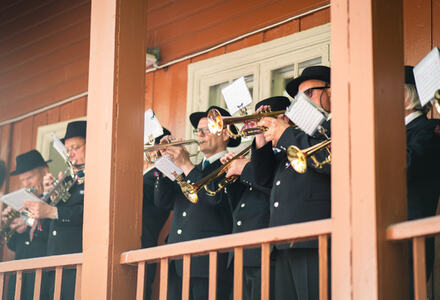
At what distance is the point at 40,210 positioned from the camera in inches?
251

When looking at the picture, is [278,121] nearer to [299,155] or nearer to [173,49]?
[299,155]

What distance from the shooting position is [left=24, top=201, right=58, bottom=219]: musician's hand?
638cm

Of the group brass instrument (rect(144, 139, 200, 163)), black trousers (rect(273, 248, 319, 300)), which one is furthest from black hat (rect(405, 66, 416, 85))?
brass instrument (rect(144, 139, 200, 163))

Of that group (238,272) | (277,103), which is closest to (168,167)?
(277,103)

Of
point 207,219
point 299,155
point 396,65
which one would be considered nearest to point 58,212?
point 207,219

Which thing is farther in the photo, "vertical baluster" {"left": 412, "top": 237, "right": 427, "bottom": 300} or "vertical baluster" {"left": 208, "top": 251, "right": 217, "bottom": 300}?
"vertical baluster" {"left": 208, "top": 251, "right": 217, "bottom": 300}

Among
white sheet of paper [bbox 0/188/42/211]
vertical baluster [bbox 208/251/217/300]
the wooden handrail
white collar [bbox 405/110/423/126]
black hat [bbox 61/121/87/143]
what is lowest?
vertical baluster [bbox 208/251/217/300]

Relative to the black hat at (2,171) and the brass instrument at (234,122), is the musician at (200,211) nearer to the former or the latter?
the brass instrument at (234,122)

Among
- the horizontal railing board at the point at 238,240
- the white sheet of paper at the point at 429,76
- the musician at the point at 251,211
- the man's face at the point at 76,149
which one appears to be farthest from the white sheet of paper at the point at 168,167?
the white sheet of paper at the point at 429,76

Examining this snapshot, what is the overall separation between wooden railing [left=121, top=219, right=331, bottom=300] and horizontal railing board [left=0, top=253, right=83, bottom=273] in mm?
408

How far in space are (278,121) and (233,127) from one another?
95 centimetres

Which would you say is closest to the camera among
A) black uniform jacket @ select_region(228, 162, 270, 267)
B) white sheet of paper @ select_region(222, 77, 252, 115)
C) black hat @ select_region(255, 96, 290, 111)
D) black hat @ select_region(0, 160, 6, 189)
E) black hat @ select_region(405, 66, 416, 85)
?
black hat @ select_region(405, 66, 416, 85)

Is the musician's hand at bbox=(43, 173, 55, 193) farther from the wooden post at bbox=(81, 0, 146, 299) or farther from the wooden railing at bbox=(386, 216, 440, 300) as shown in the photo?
the wooden railing at bbox=(386, 216, 440, 300)

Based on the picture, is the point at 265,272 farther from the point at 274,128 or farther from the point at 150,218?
the point at 150,218
